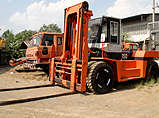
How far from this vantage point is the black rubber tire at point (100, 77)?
5844 mm

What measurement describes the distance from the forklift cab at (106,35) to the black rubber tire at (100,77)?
89 cm

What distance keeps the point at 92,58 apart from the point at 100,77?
85cm

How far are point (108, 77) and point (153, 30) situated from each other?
17.1 m

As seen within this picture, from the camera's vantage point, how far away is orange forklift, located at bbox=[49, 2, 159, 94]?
19.2ft

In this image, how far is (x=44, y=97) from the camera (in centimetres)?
530

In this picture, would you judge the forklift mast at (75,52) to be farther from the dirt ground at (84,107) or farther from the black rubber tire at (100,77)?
the dirt ground at (84,107)

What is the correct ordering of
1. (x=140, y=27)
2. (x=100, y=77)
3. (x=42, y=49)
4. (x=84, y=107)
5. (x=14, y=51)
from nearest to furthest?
(x=84, y=107) → (x=100, y=77) → (x=42, y=49) → (x=14, y=51) → (x=140, y=27)

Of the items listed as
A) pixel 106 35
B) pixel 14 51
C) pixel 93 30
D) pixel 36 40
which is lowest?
pixel 14 51

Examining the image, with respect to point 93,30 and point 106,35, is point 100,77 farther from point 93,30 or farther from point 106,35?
point 93,30

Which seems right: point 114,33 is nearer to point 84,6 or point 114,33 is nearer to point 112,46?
point 112,46

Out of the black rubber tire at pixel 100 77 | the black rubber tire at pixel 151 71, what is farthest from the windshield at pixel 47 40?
the black rubber tire at pixel 151 71

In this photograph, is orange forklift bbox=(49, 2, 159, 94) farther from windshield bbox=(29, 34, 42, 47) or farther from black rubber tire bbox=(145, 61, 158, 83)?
windshield bbox=(29, 34, 42, 47)

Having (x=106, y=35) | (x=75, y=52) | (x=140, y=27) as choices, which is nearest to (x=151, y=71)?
(x=106, y=35)

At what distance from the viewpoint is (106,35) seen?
703 cm
